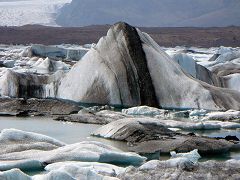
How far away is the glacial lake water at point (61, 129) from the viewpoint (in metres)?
11.1

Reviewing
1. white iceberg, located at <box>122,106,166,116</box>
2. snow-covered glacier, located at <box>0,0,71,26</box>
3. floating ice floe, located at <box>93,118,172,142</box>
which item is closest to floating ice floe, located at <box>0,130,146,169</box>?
floating ice floe, located at <box>93,118,172,142</box>

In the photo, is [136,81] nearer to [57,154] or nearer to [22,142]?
[22,142]

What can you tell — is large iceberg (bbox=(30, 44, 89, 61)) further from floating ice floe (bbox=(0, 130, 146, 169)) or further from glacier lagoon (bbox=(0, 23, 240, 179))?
floating ice floe (bbox=(0, 130, 146, 169))

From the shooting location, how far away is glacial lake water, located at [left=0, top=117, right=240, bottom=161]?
11117 mm

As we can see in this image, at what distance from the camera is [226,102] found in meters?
17.1

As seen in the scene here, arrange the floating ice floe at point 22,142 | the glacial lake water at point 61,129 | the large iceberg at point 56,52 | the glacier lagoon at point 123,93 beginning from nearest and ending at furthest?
the floating ice floe at point 22,142 → the glacial lake water at point 61,129 → the glacier lagoon at point 123,93 → the large iceberg at point 56,52

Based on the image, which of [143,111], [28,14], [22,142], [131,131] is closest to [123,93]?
[143,111]

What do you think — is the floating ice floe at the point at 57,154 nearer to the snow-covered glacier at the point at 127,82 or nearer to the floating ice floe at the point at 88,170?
the floating ice floe at the point at 88,170

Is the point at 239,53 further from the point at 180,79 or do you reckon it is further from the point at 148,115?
the point at 148,115

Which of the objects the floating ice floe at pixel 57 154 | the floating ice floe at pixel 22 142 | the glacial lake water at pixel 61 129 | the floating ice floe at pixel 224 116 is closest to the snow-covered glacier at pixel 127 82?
the floating ice floe at pixel 224 116

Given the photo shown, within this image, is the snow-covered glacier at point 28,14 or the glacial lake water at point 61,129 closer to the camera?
the glacial lake water at point 61,129

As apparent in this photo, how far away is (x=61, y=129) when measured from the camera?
1258cm

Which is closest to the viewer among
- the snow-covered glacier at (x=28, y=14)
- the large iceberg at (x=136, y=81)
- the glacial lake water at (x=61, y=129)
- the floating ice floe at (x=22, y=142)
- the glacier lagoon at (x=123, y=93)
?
the floating ice floe at (x=22, y=142)

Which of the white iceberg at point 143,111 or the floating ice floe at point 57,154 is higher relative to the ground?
the floating ice floe at point 57,154
